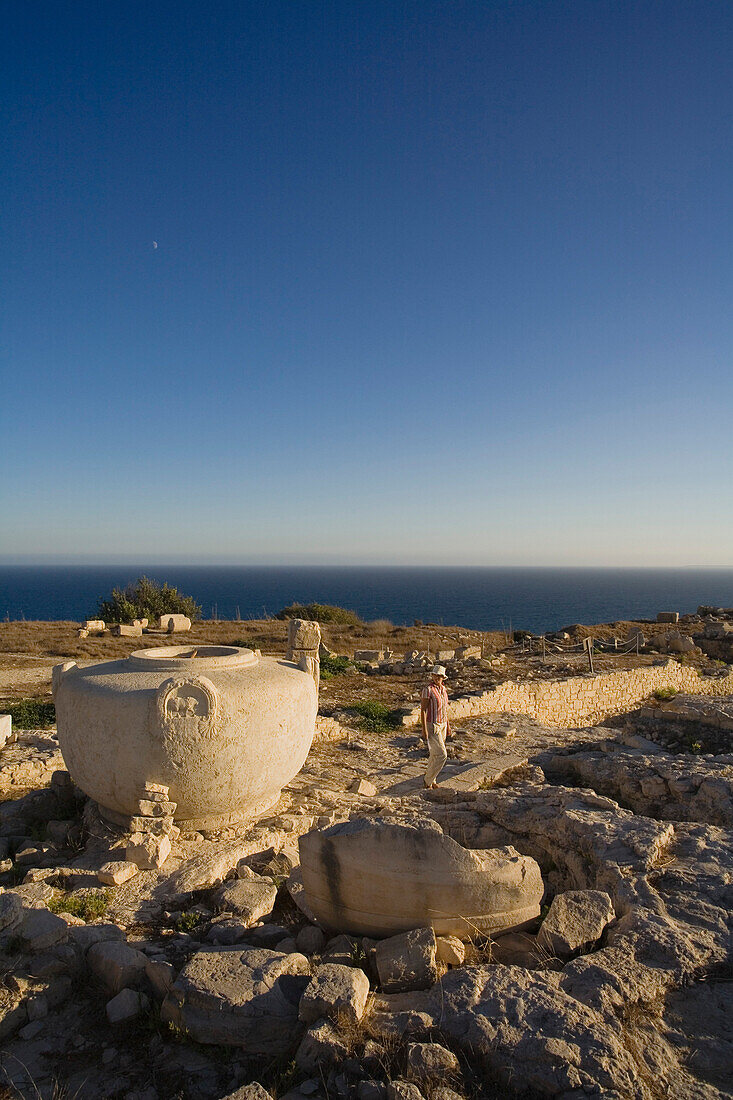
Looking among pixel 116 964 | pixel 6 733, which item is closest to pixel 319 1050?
pixel 116 964

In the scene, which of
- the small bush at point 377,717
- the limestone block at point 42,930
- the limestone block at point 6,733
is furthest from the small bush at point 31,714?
the limestone block at point 42,930

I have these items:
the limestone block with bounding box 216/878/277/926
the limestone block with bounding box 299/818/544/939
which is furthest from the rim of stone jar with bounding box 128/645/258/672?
the limestone block with bounding box 299/818/544/939

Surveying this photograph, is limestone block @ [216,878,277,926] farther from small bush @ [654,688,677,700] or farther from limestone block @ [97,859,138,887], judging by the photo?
small bush @ [654,688,677,700]

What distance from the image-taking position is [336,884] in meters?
3.61

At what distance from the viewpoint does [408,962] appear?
3035 millimetres

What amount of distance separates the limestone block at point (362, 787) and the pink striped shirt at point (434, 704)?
104 centimetres

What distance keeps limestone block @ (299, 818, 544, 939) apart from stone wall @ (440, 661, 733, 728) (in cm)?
742

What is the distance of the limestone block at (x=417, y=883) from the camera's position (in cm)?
342

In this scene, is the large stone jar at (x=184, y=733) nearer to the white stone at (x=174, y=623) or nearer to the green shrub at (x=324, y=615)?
the white stone at (x=174, y=623)

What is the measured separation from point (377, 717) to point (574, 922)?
7.43 metres

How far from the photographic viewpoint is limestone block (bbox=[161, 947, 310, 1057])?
276cm

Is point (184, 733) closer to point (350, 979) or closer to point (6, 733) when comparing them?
point (350, 979)

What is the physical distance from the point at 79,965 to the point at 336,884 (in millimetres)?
1423

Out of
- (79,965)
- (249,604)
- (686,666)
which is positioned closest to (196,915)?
(79,965)
